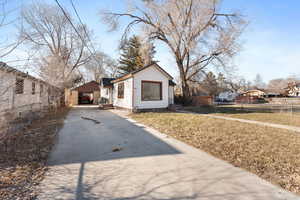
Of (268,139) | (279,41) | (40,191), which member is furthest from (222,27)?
(40,191)

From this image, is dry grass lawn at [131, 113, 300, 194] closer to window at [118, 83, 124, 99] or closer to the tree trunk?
window at [118, 83, 124, 99]

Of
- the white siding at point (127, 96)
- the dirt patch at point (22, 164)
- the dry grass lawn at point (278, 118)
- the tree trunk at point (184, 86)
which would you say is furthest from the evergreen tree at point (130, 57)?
the dirt patch at point (22, 164)

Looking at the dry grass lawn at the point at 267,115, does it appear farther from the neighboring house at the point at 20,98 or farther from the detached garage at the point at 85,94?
the detached garage at the point at 85,94

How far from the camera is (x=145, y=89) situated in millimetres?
11805

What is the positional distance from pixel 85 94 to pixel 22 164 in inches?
950

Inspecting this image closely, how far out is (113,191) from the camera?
2205 mm

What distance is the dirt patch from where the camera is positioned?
7.19 feet

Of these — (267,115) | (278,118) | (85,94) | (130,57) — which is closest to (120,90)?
(267,115)

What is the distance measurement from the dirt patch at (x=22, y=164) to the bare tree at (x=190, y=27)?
14.8 meters

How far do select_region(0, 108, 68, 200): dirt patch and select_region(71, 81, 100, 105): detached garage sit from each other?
19.6m

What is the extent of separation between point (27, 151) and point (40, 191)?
7.05ft

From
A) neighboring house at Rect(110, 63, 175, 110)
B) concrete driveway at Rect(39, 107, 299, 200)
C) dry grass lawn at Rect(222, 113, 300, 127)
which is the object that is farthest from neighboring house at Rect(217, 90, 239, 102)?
concrete driveway at Rect(39, 107, 299, 200)

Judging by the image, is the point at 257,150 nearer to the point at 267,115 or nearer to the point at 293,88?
the point at 267,115

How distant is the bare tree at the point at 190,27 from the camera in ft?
49.4
